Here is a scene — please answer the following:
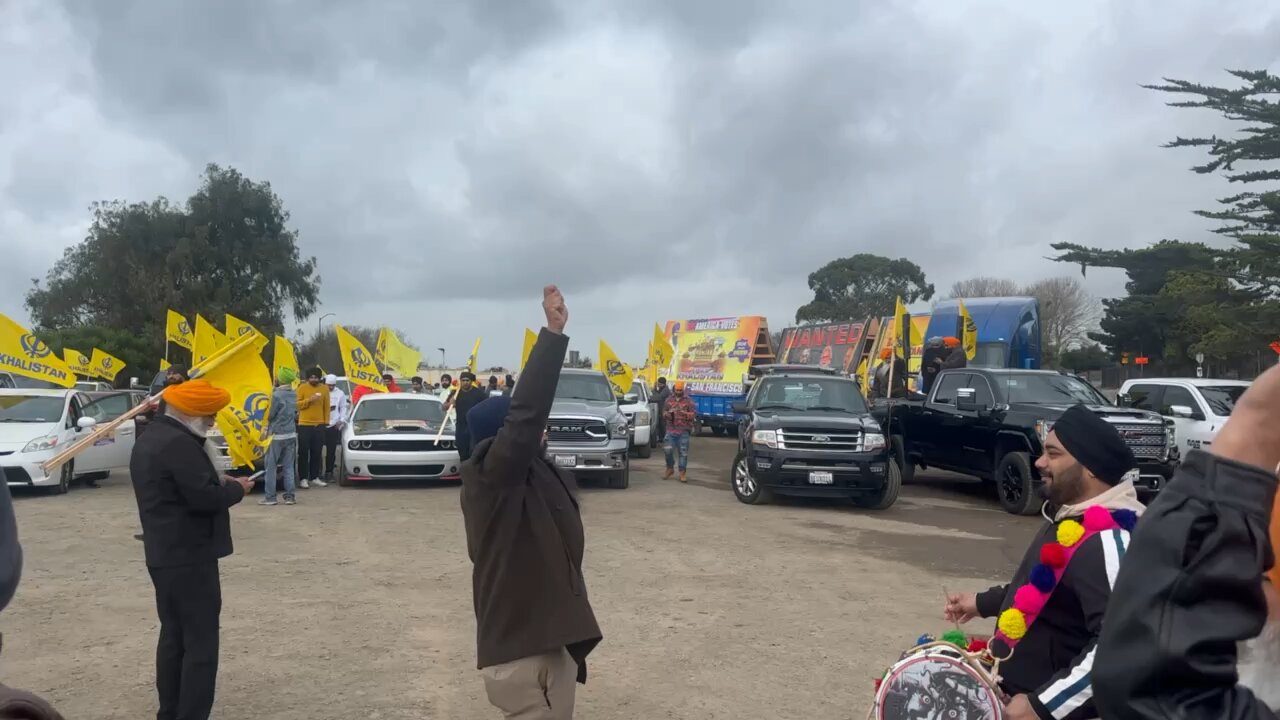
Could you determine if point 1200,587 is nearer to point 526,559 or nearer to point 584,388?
point 526,559

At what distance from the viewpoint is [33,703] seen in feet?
5.72

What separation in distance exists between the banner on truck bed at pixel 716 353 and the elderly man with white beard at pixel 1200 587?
25.3m

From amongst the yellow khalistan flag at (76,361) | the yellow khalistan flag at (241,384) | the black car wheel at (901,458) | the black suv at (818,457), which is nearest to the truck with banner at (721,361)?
the black car wheel at (901,458)

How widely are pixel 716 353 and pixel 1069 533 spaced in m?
26.0

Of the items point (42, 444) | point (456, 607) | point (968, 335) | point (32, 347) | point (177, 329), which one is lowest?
point (456, 607)

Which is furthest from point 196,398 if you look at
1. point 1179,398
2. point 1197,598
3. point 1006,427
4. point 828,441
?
point 1179,398

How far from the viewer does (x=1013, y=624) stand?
2.84 meters

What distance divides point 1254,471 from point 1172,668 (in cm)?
29

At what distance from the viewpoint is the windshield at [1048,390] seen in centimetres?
1374

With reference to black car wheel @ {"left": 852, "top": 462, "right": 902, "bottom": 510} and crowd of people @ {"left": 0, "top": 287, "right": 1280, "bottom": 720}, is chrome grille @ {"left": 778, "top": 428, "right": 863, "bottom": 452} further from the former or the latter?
crowd of people @ {"left": 0, "top": 287, "right": 1280, "bottom": 720}

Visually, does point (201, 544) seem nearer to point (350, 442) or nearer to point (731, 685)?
point (731, 685)

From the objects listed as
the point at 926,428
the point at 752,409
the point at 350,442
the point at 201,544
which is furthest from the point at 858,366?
the point at 201,544

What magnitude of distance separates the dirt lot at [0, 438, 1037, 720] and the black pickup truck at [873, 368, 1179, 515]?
3.15 feet

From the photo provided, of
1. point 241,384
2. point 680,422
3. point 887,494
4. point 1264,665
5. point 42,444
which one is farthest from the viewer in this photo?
point 680,422
